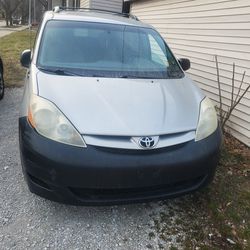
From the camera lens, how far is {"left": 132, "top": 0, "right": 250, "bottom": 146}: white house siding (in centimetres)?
492

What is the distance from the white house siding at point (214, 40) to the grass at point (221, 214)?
1.21 metres

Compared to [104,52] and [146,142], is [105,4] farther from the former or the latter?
[146,142]

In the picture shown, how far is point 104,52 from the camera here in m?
3.77

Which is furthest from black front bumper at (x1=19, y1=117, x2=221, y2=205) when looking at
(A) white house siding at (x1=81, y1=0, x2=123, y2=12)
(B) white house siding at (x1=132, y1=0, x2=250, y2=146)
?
(A) white house siding at (x1=81, y1=0, x2=123, y2=12)

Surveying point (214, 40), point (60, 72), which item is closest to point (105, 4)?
point (214, 40)

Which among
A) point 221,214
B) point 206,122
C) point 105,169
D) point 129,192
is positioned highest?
point 206,122

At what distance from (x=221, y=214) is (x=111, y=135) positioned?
1.40 metres

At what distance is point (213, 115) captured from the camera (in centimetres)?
317

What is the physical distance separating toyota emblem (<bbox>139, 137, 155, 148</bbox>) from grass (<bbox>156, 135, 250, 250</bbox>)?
2.70ft

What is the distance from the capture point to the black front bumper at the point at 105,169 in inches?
98.8

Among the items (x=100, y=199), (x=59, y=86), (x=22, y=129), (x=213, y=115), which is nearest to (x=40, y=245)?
(x=100, y=199)

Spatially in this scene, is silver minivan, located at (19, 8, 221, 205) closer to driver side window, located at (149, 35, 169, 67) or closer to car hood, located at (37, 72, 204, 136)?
car hood, located at (37, 72, 204, 136)

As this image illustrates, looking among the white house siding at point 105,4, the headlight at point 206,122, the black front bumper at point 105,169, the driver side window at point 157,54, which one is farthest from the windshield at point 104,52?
the white house siding at point 105,4

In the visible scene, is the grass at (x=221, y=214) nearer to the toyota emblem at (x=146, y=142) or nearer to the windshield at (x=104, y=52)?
the toyota emblem at (x=146, y=142)
